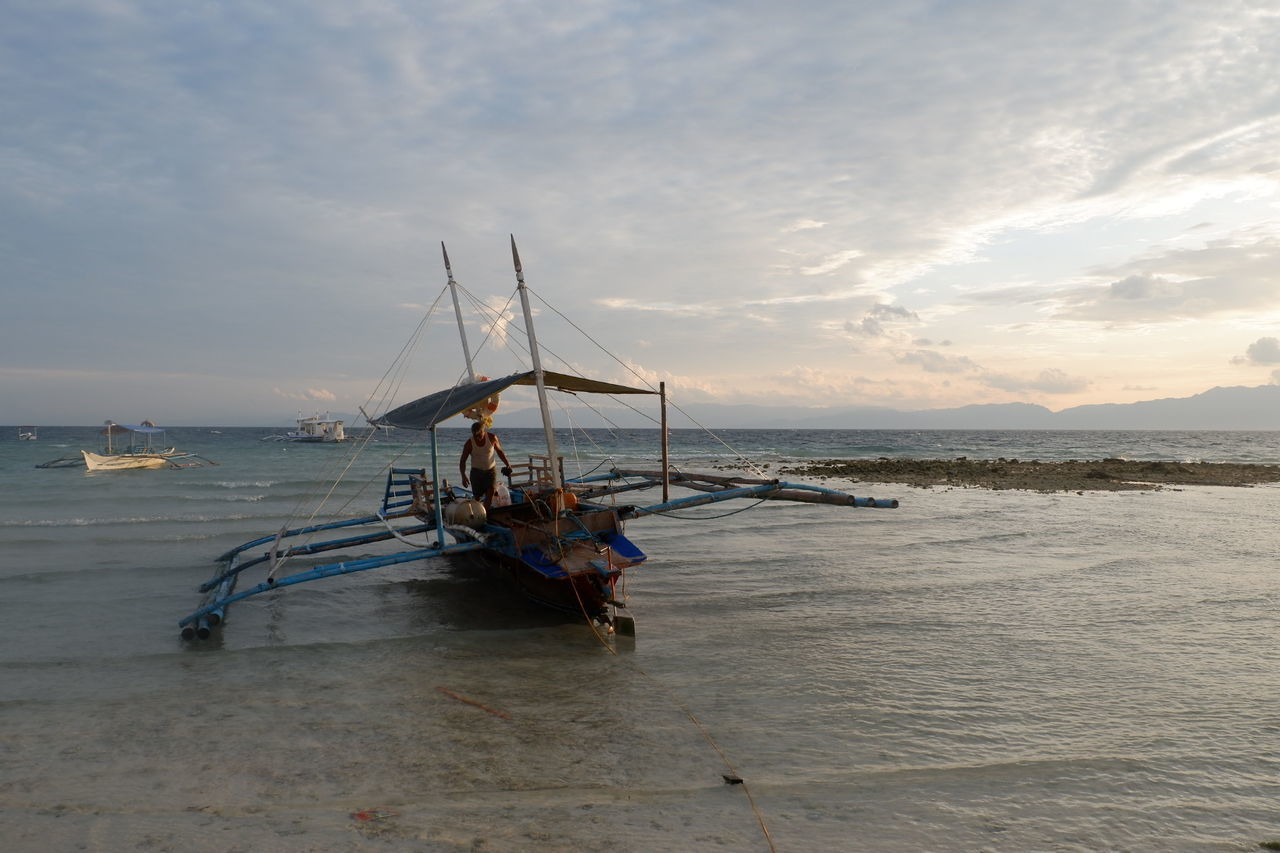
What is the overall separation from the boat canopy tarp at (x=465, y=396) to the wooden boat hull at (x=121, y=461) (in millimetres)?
35204

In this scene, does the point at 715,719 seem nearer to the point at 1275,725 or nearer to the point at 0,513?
the point at 1275,725

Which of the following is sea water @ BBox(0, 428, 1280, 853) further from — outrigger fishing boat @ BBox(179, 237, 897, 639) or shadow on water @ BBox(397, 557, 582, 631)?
outrigger fishing boat @ BBox(179, 237, 897, 639)

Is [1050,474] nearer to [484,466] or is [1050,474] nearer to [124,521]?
[484,466]

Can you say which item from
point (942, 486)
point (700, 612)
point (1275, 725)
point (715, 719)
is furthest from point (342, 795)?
point (942, 486)

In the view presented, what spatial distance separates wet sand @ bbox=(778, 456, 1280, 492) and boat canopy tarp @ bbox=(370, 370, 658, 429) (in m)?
23.6

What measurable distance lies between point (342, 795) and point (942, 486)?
30.2 metres

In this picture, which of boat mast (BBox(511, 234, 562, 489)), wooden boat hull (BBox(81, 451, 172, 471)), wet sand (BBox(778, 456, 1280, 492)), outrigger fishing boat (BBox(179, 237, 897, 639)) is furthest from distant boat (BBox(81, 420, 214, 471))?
boat mast (BBox(511, 234, 562, 489))

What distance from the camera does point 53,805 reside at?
5.12 meters

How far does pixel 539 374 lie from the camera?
9.89 meters

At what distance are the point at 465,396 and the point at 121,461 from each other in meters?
39.4

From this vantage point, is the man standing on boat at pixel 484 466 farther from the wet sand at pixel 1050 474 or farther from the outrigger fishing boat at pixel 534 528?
the wet sand at pixel 1050 474

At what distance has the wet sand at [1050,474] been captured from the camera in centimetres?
3105

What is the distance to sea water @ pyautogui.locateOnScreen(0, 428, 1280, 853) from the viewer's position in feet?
15.9

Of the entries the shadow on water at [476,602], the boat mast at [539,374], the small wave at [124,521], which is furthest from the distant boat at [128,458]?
the boat mast at [539,374]
